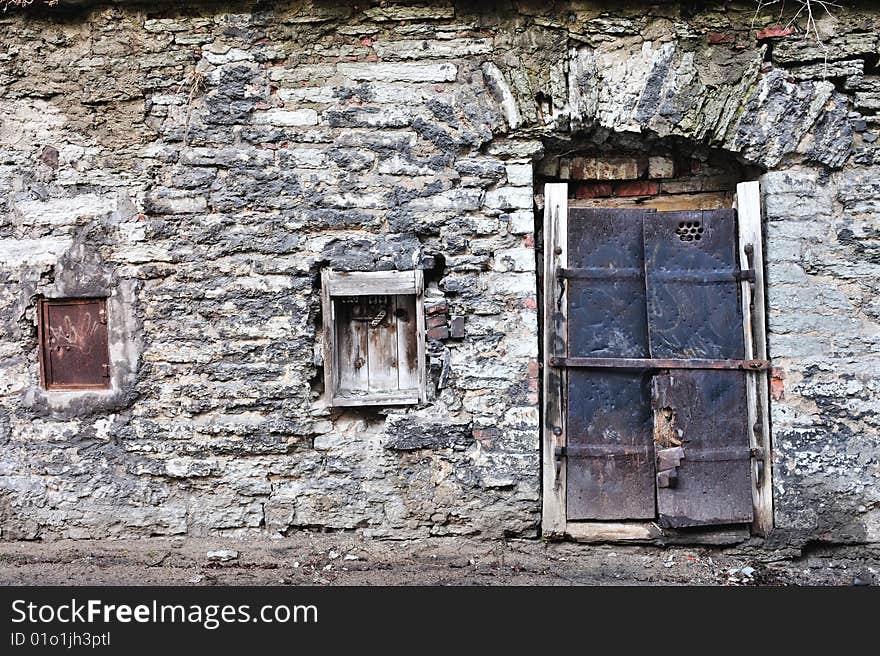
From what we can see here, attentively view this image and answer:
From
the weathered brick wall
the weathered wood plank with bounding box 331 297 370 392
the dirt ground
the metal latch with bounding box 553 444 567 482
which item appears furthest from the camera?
the weathered wood plank with bounding box 331 297 370 392

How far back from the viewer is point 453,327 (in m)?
4.05

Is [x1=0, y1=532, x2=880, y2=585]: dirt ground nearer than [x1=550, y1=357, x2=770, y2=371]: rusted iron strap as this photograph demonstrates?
Yes

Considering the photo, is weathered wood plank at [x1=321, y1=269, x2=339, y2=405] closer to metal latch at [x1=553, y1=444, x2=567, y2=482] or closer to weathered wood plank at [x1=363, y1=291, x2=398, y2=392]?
weathered wood plank at [x1=363, y1=291, x2=398, y2=392]

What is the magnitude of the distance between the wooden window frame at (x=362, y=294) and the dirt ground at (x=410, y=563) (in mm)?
760

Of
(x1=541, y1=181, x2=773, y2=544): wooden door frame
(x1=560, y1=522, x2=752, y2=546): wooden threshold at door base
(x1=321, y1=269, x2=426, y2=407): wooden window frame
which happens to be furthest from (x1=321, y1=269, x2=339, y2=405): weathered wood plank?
(x1=560, y1=522, x2=752, y2=546): wooden threshold at door base

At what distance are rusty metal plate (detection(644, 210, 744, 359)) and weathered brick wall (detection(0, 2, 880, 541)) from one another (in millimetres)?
218

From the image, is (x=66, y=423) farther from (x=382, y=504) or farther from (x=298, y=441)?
(x=382, y=504)

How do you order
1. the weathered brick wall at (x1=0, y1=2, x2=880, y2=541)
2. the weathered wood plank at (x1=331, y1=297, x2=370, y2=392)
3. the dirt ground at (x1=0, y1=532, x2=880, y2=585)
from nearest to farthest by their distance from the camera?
the dirt ground at (x1=0, y1=532, x2=880, y2=585)
the weathered brick wall at (x1=0, y1=2, x2=880, y2=541)
the weathered wood plank at (x1=331, y1=297, x2=370, y2=392)

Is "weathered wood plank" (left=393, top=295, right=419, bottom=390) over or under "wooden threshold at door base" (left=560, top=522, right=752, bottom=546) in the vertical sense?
over

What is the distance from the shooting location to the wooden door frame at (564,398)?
404 cm

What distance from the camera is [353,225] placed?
4.04 m

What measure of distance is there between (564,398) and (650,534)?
2.82 feet

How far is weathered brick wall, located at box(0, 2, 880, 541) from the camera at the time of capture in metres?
3.97

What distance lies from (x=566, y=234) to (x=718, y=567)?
6.27 feet
